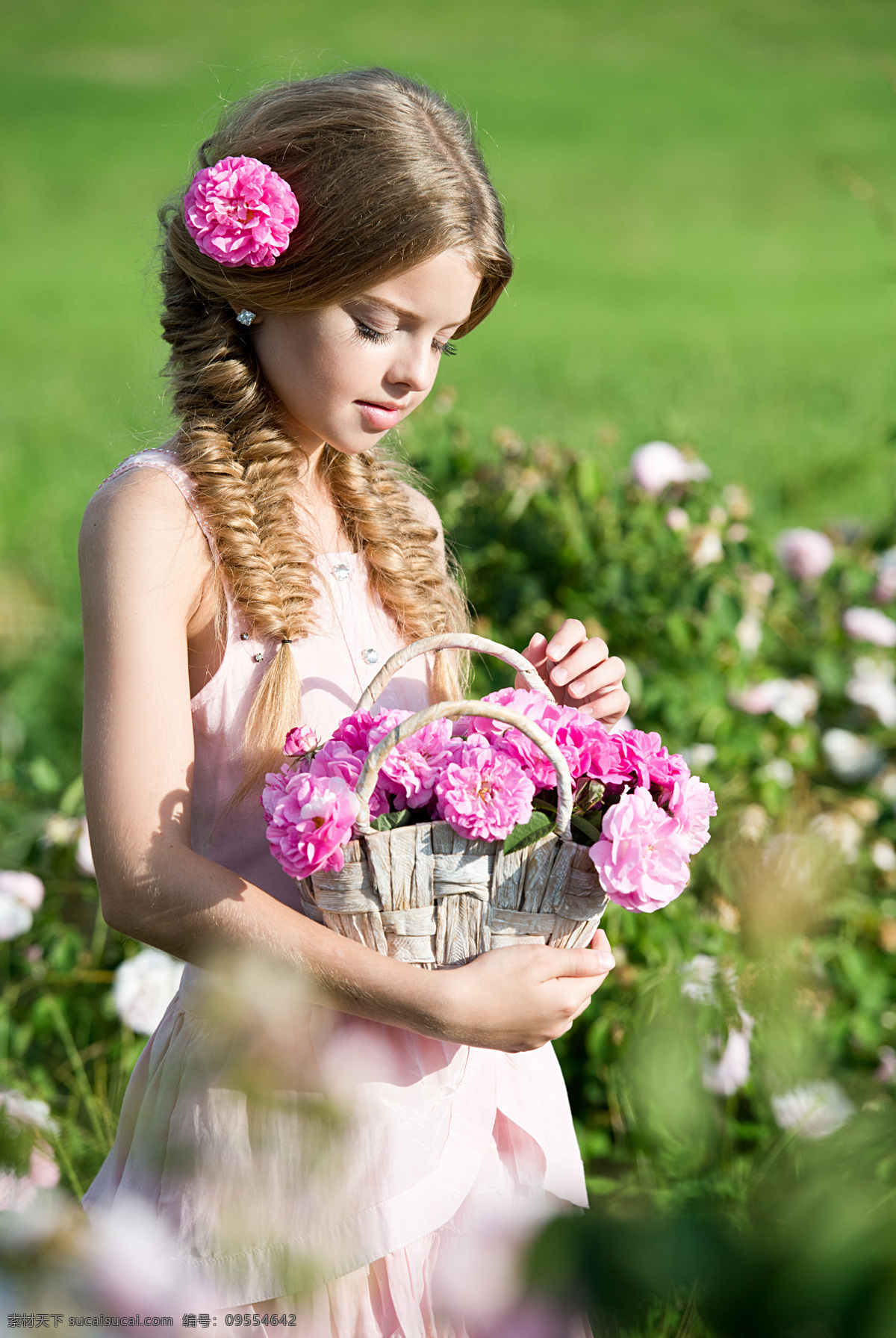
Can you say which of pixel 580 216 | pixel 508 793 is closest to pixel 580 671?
pixel 508 793

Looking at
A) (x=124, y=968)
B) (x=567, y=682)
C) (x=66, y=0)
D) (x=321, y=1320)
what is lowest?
(x=66, y=0)

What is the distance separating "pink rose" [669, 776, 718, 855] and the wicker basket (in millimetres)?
95

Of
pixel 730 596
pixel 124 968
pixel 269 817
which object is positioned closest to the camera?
pixel 269 817

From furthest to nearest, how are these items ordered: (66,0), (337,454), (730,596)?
1. (66,0)
2. (730,596)
3. (337,454)

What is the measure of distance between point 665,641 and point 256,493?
1.50 m

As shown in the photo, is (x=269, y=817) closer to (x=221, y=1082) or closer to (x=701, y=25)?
(x=221, y=1082)

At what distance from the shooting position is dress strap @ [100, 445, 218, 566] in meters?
1.27

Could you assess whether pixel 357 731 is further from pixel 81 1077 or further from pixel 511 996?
pixel 81 1077

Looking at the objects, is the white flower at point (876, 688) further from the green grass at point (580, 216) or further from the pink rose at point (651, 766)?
the pink rose at point (651, 766)

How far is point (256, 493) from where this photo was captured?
4.45 feet

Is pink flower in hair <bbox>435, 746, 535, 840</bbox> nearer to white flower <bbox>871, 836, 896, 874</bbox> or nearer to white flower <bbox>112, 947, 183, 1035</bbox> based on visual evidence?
white flower <bbox>112, 947, 183, 1035</bbox>

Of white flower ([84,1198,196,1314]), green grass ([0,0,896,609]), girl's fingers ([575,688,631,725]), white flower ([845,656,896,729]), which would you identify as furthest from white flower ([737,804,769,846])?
white flower ([84,1198,196,1314])

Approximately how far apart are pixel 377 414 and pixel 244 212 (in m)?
0.25

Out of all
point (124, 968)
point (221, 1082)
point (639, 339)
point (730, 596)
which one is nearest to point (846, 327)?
point (639, 339)
